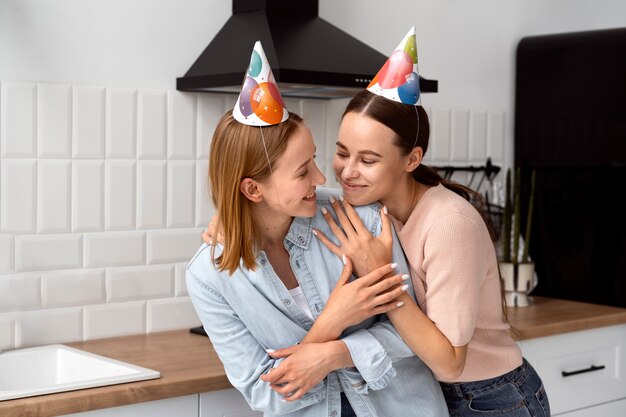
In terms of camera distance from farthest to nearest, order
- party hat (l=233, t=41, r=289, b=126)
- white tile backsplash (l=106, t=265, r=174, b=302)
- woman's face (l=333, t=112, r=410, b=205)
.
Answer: white tile backsplash (l=106, t=265, r=174, b=302) → woman's face (l=333, t=112, r=410, b=205) → party hat (l=233, t=41, r=289, b=126)

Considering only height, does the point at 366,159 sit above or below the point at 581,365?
above

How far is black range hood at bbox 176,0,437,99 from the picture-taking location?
2.51 m

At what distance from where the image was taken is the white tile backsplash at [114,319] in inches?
103

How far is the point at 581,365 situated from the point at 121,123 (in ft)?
5.20

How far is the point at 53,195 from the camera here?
2508 millimetres

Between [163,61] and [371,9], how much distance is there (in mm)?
806

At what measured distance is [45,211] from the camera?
250cm

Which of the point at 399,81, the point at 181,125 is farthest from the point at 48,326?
the point at 399,81

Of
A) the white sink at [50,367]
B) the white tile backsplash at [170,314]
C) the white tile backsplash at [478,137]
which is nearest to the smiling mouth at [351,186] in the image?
the white sink at [50,367]

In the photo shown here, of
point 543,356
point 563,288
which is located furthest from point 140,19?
point 563,288

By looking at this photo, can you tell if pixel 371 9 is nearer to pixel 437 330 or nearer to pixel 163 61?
pixel 163 61

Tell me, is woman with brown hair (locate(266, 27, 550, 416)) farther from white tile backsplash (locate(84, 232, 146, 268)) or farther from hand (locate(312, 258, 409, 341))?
white tile backsplash (locate(84, 232, 146, 268))

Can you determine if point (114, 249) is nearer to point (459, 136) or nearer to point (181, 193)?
point (181, 193)

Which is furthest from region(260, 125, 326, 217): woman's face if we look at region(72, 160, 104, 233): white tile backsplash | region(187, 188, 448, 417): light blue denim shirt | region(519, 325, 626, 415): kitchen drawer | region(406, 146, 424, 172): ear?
region(519, 325, 626, 415): kitchen drawer
